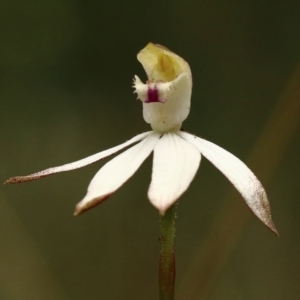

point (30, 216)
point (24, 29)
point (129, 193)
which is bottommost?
point (30, 216)

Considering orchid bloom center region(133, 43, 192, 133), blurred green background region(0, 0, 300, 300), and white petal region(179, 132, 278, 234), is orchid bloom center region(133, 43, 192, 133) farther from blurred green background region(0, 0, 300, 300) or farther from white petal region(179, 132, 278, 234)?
blurred green background region(0, 0, 300, 300)

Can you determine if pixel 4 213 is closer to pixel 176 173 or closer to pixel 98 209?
pixel 98 209

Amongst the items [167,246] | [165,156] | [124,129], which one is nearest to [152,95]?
[165,156]

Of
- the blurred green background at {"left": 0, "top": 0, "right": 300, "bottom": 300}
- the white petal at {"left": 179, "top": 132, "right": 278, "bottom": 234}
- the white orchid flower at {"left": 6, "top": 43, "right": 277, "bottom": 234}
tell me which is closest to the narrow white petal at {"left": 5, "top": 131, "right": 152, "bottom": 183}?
the white orchid flower at {"left": 6, "top": 43, "right": 277, "bottom": 234}

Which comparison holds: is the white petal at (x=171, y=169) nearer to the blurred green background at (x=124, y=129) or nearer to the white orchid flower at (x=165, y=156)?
the white orchid flower at (x=165, y=156)

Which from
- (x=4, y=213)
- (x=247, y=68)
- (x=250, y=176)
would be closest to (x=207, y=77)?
(x=247, y=68)

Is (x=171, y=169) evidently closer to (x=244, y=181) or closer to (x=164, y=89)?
(x=244, y=181)
